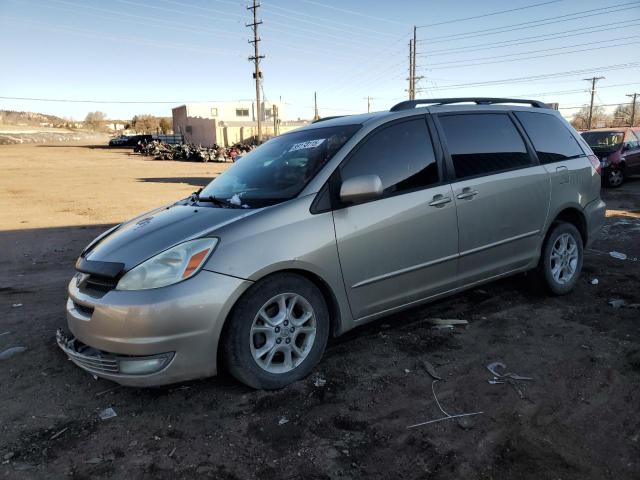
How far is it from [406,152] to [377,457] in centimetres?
221

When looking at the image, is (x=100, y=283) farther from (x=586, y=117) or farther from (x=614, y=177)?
(x=586, y=117)

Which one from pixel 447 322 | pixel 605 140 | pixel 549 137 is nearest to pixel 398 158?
pixel 447 322

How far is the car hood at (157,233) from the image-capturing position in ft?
9.93

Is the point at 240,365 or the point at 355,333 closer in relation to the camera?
the point at 240,365

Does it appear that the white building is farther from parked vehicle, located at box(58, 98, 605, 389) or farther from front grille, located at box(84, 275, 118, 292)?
front grille, located at box(84, 275, 118, 292)

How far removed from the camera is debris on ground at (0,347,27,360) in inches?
148

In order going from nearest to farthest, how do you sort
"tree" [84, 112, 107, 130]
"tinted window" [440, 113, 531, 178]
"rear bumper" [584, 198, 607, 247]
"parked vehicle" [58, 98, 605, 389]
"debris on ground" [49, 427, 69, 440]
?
"debris on ground" [49, 427, 69, 440], "parked vehicle" [58, 98, 605, 389], "tinted window" [440, 113, 531, 178], "rear bumper" [584, 198, 607, 247], "tree" [84, 112, 107, 130]

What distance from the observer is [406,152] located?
3.75 m

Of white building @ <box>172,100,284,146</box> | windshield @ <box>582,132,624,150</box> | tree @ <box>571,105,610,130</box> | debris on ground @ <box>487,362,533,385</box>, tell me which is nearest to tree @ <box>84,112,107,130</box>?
white building @ <box>172,100,284,146</box>

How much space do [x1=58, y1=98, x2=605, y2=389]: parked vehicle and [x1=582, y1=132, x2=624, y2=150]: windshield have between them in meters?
11.1

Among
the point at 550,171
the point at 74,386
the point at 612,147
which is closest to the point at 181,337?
the point at 74,386

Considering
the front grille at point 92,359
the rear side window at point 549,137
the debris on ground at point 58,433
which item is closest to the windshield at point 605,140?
the rear side window at point 549,137

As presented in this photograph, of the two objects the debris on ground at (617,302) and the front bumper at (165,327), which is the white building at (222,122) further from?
the front bumper at (165,327)

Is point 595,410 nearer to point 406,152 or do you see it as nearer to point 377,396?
point 377,396
